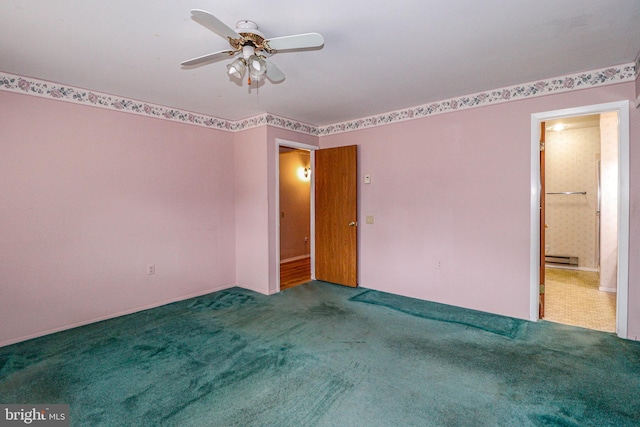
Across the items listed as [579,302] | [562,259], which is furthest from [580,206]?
[579,302]

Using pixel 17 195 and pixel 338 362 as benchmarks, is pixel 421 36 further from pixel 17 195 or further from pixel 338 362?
pixel 17 195

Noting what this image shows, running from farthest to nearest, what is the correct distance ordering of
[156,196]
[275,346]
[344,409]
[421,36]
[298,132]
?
[298,132], [156,196], [275,346], [421,36], [344,409]

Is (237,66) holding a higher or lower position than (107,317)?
higher

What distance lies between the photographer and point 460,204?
3.68 metres

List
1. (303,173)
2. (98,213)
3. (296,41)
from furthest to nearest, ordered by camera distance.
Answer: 1. (303,173)
2. (98,213)
3. (296,41)

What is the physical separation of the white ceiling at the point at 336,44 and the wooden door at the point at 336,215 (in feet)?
4.09

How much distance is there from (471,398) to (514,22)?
2.46 m

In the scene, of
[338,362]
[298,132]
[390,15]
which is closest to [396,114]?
[298,132]

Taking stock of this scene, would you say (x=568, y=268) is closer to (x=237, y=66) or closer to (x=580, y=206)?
(x=580, y=206)

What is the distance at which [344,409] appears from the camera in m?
1.95

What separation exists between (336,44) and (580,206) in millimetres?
5656

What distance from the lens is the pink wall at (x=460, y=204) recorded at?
128 inches

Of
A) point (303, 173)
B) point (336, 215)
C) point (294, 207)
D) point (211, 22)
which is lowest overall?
point (336, 215)

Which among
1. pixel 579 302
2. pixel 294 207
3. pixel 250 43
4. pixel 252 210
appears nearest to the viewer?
pixel 250 43
